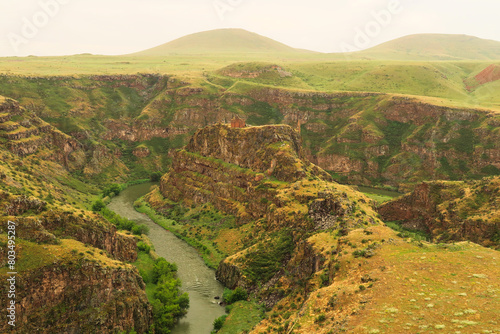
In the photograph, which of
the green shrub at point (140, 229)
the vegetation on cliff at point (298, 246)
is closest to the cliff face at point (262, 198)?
the vegetation on cliff at point (298, 246)

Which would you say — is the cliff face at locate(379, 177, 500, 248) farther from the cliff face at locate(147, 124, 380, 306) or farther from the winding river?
the winding river

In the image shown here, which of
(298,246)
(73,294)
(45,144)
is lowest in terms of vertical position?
(73,294)

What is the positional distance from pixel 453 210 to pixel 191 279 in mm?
68557

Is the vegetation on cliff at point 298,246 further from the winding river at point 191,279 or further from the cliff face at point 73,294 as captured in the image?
the cliff face at point 73,294

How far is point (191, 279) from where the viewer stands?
85875mm

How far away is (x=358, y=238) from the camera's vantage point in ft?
193

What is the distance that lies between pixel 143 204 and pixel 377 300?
120 meters

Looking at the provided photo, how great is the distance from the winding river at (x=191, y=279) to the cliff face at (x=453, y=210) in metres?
57.3

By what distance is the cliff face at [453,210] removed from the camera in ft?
252

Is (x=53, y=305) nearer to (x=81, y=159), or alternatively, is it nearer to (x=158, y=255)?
(x=158, y=255)

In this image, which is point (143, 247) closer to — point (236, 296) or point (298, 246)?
point (236, 296)

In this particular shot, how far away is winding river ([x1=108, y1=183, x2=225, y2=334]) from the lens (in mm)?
69438

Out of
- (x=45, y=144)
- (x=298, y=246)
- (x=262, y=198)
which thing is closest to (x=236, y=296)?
(x=298, y=246)

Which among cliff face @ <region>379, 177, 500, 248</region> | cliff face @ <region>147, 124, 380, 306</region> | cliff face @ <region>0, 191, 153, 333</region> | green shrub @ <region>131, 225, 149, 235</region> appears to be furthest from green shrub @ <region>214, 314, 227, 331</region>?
cliff face @ <region>379, 177, 500, 248</region>
